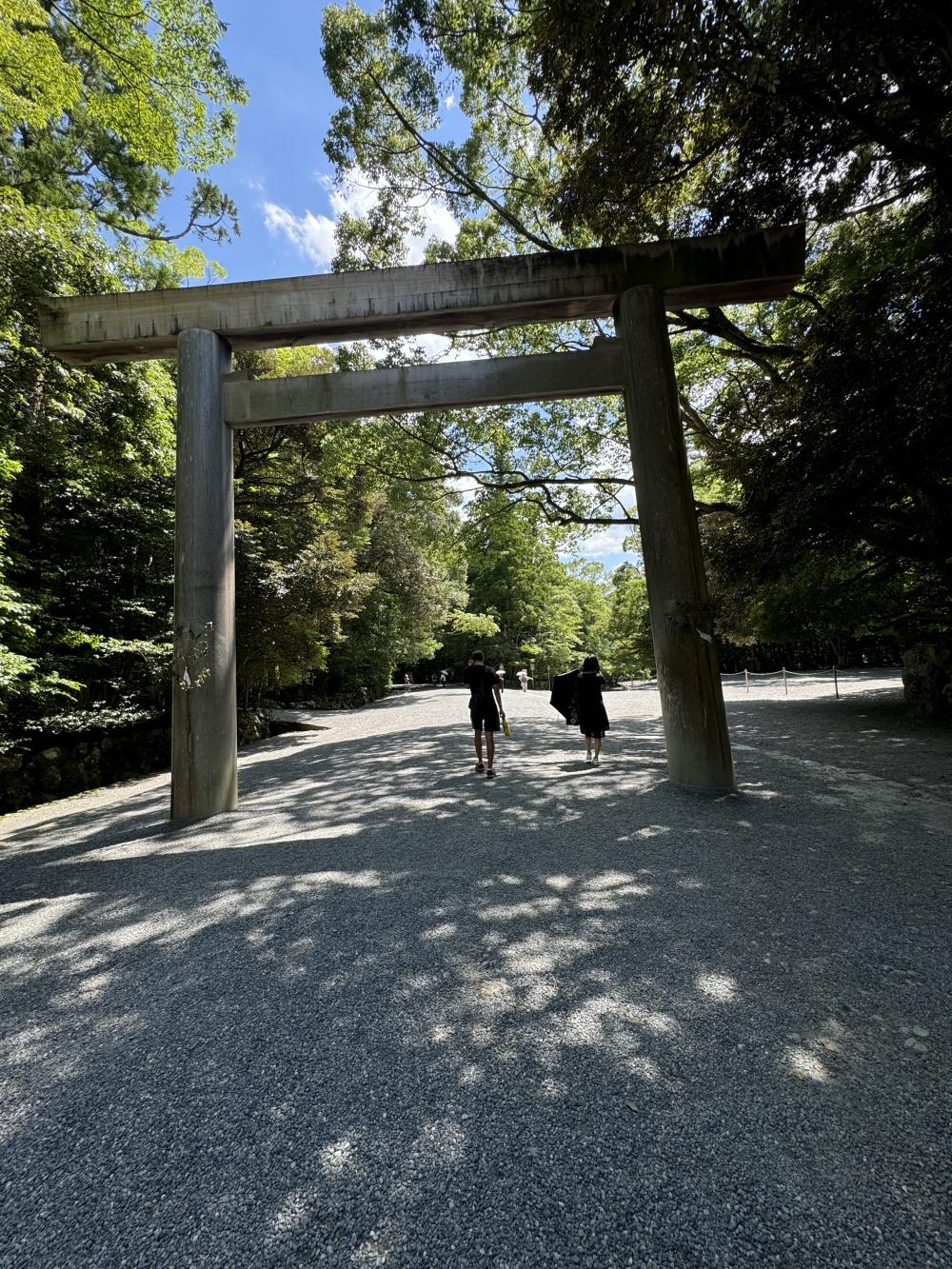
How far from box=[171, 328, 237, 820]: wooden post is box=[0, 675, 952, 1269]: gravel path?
955mm

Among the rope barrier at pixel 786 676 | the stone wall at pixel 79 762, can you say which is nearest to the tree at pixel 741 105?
the stone wall at pixel 79 762

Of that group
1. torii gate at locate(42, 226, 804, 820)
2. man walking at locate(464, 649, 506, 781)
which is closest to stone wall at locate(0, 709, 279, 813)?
torii gate at locate(42, 226, 804, 820)

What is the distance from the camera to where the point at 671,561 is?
4641mm

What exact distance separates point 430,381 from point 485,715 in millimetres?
3707

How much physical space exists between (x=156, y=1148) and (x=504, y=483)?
9.52 metres

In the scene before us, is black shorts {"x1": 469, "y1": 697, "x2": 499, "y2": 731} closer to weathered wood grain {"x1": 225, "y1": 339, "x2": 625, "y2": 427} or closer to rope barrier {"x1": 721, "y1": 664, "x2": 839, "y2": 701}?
weathered wood grain {"x1": 225, "y1": 339, "x2": 625, "y2": 427}

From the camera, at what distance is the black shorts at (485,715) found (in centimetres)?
602

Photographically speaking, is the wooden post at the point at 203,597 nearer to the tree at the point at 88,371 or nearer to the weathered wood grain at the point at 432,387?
the weathered wood grain at the point at 432,387

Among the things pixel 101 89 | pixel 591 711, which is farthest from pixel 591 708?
pixel 101 89

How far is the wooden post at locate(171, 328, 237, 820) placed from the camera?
15.3 ft

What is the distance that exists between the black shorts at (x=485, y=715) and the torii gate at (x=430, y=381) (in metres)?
2.01

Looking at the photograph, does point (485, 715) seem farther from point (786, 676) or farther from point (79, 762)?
point (786, 676)

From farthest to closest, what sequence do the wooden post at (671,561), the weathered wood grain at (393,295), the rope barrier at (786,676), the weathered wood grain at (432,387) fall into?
the rope barrier at (786,676) → the weathered wood grain at (432,387) → the weathered wood grain at (393,295) → the wooden post at (671,561)

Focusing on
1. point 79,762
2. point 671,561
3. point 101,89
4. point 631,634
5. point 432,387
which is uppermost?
point 101,89
